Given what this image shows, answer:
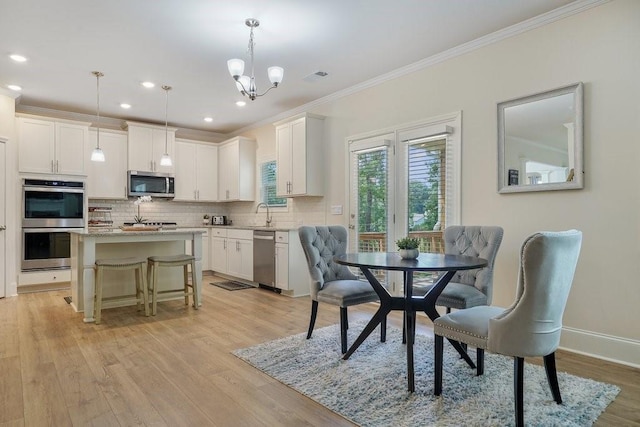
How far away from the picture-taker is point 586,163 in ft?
9.73

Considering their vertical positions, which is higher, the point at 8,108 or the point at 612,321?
the point at 8,108

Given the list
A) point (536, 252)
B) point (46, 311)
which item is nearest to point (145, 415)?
point (536, 252)

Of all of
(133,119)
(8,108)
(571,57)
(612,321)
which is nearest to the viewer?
(612,321)

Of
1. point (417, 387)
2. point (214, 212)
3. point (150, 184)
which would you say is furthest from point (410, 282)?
point (214, 212)

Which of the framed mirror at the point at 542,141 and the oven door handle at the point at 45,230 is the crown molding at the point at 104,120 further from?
the framed mirror at the point at 542,141

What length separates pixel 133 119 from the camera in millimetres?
6605

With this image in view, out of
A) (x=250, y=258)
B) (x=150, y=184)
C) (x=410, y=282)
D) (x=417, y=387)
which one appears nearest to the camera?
(x=417, y=387)

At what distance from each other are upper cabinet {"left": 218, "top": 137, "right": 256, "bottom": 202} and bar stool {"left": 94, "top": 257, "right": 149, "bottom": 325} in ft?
8.88

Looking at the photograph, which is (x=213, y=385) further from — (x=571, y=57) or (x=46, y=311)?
(x=571, y=57)

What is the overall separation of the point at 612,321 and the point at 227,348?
2.92 meters

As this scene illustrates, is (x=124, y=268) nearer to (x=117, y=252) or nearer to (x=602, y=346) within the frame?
(x=117, y=252)

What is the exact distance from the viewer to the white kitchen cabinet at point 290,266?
202 inches

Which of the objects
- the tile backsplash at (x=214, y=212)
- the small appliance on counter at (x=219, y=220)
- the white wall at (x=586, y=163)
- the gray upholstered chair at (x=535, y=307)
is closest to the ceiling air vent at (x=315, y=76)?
the white wall at (x=586, y=163)

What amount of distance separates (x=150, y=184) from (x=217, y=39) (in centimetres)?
367
